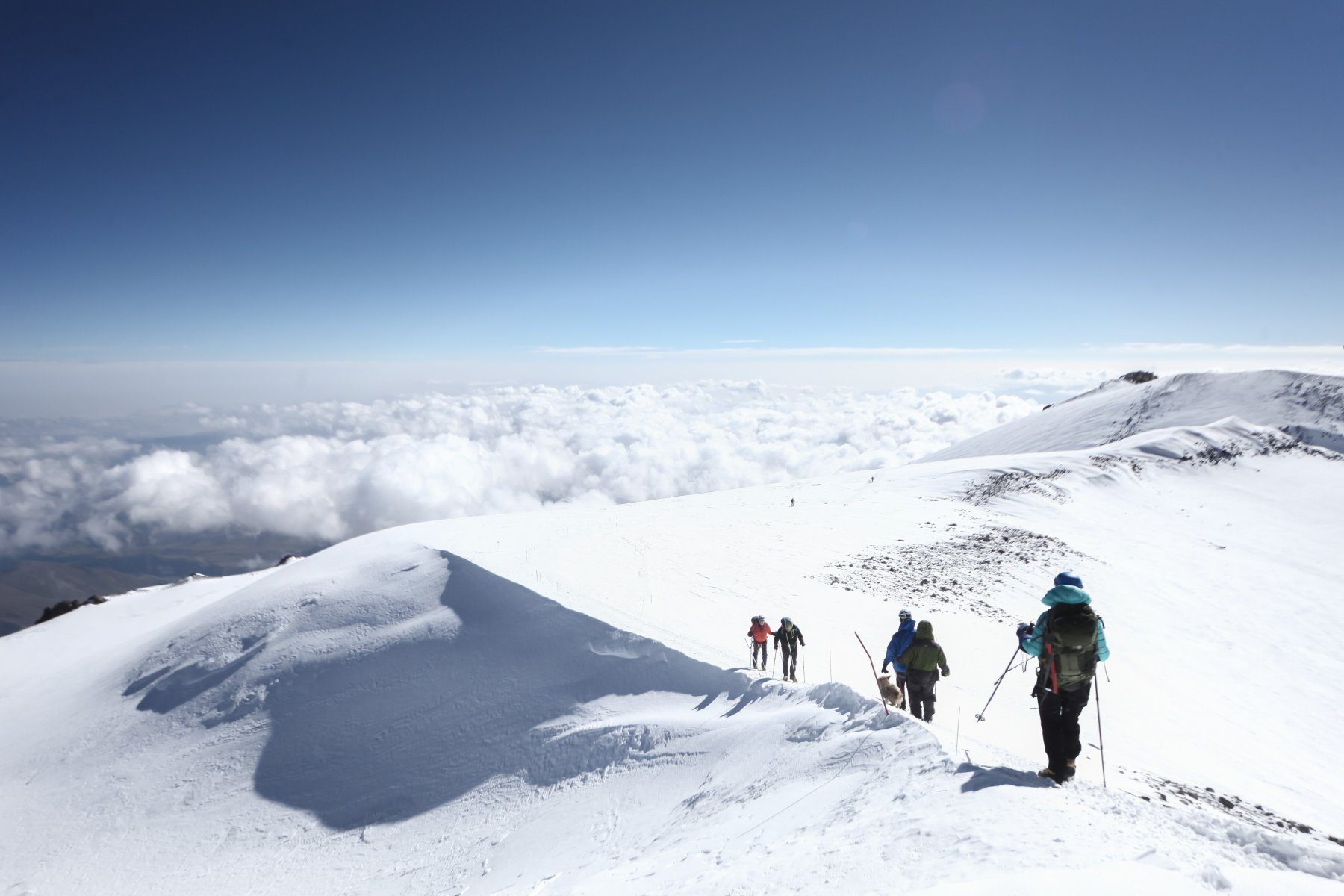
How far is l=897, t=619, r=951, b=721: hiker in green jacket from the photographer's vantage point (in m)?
9.21

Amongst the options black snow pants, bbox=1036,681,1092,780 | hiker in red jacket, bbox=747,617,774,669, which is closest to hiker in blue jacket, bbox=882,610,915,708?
black snow pants, bbox=1036,681,1092,780

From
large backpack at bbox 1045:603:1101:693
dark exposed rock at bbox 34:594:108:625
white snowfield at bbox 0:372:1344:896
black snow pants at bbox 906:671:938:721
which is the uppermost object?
large backpack at bbox 1045:603:1101:693

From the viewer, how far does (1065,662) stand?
626 cm

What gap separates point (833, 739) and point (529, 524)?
23.2 m

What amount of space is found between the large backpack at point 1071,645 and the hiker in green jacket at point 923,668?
283cm

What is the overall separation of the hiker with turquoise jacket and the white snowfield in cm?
39

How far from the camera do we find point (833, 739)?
8.42 metres

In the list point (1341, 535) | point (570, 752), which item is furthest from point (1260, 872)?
point (1341, 535)

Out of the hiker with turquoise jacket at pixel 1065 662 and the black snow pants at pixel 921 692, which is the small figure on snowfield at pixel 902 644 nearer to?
the black snow pants at pixel 921 692

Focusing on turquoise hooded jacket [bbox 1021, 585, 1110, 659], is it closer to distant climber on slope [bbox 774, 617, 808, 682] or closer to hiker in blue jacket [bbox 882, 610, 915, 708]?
hiker in blue jacket [bbox 882, 610, 915, 708]

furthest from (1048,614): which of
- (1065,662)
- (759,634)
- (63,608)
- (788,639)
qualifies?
(63,608)

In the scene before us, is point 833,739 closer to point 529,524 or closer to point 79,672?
point 529,524

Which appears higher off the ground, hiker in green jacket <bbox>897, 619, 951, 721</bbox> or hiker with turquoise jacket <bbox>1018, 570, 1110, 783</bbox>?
hiker with turquoise jacket <bbox>1018, 570, 1110, 783</bbox>

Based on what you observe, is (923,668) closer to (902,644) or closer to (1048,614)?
(902,644)
